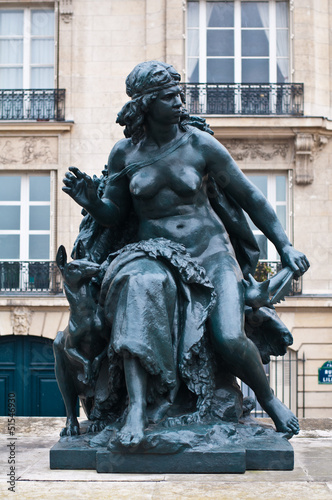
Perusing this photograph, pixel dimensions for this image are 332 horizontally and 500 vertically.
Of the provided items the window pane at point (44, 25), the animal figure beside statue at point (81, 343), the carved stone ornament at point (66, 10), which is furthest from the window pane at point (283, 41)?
the animal figure beside statue at point (81, 343)

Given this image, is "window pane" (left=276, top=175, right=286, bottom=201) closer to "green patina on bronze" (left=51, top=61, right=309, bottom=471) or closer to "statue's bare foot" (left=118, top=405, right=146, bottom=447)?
"green patina on bronze" (left=51, top=61, right=309, bottom=471)

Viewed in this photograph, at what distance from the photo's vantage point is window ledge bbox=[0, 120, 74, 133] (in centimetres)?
1695

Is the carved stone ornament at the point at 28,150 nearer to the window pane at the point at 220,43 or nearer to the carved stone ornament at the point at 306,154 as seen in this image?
the window pane at the point at 220,43

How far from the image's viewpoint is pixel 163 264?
186 inches

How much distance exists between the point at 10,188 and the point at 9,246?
3.89ft

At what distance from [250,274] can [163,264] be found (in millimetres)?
778

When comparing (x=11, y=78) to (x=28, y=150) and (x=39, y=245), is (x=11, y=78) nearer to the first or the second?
(x=28, y=150)

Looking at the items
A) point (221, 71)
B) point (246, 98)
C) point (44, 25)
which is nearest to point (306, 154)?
point (246, 98)

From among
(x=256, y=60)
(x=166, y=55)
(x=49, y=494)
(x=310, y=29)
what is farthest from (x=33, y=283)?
(x=49, y=494)

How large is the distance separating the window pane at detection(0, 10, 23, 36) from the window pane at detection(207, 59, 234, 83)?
4.02 metres

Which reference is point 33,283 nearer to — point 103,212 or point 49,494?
point 103,212

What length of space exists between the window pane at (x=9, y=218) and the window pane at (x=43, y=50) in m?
3.16

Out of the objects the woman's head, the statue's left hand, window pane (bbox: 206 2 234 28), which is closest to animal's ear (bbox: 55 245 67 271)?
the woman's head

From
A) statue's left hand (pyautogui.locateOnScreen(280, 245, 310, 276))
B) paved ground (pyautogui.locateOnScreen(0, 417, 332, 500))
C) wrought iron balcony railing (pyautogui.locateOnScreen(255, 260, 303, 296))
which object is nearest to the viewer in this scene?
paved ground (pyautogui.locateOnScreen(0, 417, 332, 500))
